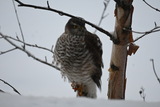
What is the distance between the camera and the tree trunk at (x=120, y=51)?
9.20 feet

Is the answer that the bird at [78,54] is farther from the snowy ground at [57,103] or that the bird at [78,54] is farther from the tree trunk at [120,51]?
the snowy ground at [57,103]

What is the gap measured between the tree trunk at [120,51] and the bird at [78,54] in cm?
131

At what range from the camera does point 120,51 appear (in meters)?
2.88

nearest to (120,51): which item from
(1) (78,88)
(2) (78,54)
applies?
(2) (78,54)

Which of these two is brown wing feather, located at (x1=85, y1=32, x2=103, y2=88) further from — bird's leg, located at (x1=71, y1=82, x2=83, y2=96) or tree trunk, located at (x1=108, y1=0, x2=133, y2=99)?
tree trunk, located at (x1=108, y1=0, x2=133, y2=99)

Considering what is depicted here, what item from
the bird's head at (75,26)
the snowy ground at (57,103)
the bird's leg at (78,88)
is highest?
the bird's head at (75,26)

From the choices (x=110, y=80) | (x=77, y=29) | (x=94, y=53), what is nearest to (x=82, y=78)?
(x=94, y=53)

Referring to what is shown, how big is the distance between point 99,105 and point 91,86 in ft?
11.4

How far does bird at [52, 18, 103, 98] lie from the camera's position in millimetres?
4297

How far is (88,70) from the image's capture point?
176 inches

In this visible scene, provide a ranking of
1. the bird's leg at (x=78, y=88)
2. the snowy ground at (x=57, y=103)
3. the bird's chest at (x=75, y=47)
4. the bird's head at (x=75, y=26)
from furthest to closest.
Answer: the bird's leg at (x=78, y=88) → the bird's head at (x=75, y=26) → the bird's chest at (x=75, y=47) → the snowy ground at (x=57, y=103)

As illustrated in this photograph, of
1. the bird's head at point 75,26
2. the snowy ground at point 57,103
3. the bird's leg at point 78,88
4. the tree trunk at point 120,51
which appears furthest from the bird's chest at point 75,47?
the snowy ground at point 57,103

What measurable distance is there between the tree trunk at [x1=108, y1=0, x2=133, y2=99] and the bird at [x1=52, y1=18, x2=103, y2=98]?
1309 mm

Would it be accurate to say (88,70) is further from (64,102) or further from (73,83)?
(64,102)
